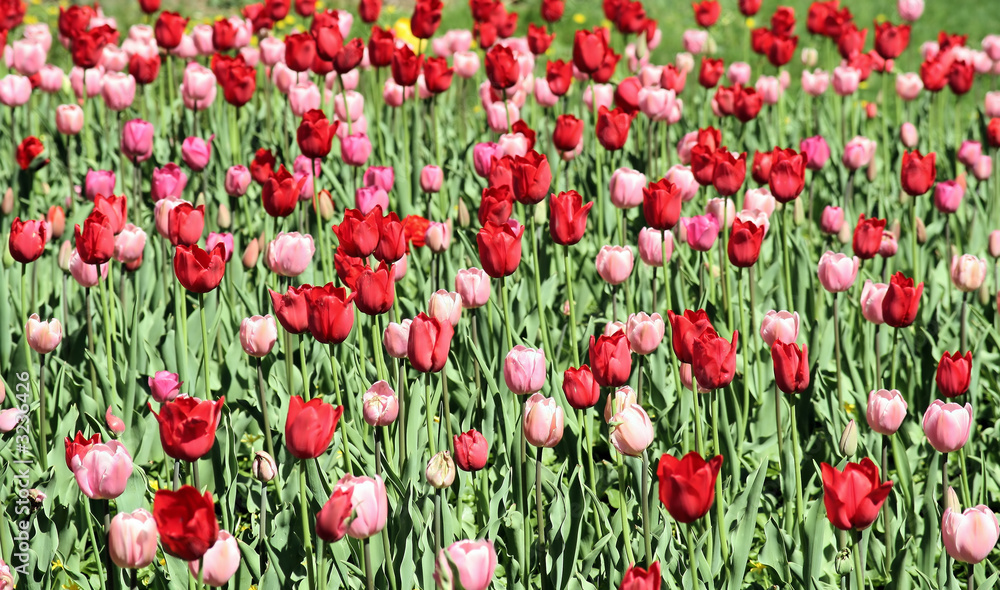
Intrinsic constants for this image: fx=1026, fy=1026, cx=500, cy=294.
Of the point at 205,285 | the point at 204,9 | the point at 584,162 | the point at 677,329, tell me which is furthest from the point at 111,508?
the point at 204,9

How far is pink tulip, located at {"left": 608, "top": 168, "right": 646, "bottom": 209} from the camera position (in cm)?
333

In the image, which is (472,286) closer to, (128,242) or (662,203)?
(662,203)

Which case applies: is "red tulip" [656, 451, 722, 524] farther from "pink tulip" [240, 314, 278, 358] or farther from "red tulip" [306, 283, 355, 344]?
"pink tulip" [240, 314, 278, 358]

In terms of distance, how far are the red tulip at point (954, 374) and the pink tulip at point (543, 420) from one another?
0.88 metres

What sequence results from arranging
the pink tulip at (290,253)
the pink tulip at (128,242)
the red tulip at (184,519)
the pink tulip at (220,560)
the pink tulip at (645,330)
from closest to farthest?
1. the red tulip at (184,519)
2. the pink tulip at (220,560)
3. the pink tulip at (645,330)
4. the pink tulip at (290,253)
5. the pink tulip at (128,242)

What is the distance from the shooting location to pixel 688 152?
13.5 ft

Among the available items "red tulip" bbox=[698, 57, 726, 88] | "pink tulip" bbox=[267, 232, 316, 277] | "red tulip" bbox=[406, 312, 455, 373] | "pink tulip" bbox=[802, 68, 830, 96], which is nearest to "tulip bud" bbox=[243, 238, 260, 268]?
"pink tulip" bbox=[267, 232, 316, 277]

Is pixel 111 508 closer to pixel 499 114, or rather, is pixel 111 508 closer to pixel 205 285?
pixel 205 285

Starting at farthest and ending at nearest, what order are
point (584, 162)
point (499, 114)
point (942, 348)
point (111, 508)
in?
1. point (584, 162)
2. point (499, 114)
3. point (942, 348)
4. point (111, 508)

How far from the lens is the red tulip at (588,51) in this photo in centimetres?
413

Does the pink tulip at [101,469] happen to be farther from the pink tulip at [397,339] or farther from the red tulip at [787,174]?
the red tulip at [787,174]

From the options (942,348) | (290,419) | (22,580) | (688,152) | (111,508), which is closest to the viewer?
(290,419)

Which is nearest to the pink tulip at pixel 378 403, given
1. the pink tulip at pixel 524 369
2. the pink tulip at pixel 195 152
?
the pink tulip at pixel 524 369

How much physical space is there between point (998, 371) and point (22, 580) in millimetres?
3018
